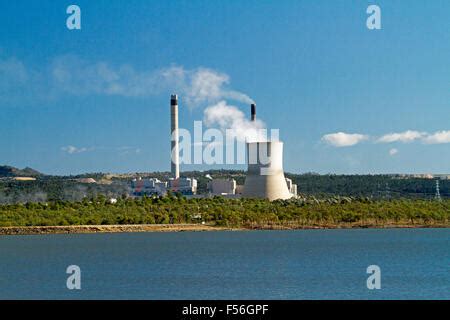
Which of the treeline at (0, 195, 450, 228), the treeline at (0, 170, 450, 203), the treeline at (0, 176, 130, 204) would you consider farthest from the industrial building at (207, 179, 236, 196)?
the treeline at (0, 170, 450, 203)

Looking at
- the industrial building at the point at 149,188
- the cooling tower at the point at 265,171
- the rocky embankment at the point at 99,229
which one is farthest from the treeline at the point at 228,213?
the industrial building at the point at 149,188

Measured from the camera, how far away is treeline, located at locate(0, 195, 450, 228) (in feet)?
187

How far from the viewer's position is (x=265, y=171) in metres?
64.3

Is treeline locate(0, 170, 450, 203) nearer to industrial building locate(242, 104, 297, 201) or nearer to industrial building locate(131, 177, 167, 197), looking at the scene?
industrial building locate(131, 177, 167, 197)

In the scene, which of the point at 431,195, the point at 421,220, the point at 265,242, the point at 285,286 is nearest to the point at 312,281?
the point at 285,286

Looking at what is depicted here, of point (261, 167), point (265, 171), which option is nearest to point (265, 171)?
point (265, 171)

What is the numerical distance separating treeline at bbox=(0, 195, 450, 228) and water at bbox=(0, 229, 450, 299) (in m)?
5.96

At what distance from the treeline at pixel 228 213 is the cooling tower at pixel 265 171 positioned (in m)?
1.18

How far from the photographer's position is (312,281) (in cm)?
2688

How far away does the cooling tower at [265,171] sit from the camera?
6284 centimetres

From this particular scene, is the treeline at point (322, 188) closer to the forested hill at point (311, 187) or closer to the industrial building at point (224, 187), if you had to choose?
the forested hill at point (311, 187)
